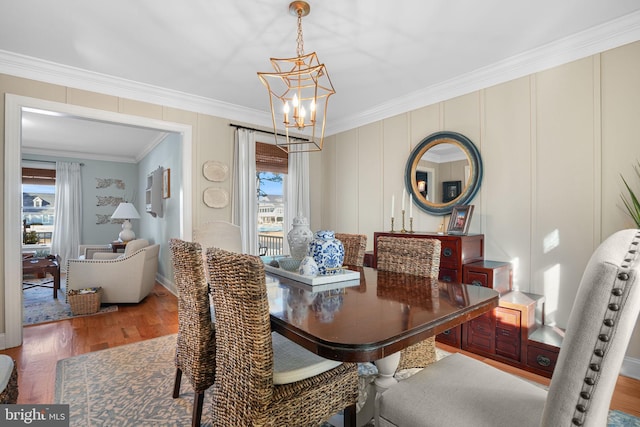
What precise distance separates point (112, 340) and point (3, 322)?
0.89 meters

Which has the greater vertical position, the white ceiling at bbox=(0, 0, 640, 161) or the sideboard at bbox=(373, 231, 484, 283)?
the white ceiling at bbox=(0, 0, 640, 161)

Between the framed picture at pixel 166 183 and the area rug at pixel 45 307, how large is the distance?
1670mm

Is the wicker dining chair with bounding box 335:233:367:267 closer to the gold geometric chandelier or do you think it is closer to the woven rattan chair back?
the woven rattan chair back

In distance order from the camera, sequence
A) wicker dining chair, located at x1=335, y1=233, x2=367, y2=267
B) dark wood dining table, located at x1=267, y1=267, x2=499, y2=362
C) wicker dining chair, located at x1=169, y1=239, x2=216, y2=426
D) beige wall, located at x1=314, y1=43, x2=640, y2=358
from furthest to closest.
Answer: wicker dining chair, located at x1=335, y1=233, x2=367, y2=267, beige wall, located at x1=314, y1=43, x2=640, y2=358, wicker dining chair, located at x1=169, y1=239, x2=216, y2=426, dark wood dining table, located at x1=267, y1=267, x2=499, y2=362

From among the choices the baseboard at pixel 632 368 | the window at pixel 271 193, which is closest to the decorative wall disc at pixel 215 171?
the window at pixel 271 193

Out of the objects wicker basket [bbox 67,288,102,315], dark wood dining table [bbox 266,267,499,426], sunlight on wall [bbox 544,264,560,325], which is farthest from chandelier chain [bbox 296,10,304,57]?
wicker basket [bbox 67,288,102,315]

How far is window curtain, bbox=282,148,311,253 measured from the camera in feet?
15.0

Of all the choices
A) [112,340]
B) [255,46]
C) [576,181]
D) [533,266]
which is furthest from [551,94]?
[112,340]

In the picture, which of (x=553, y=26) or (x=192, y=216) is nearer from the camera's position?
(x=553, y=26)

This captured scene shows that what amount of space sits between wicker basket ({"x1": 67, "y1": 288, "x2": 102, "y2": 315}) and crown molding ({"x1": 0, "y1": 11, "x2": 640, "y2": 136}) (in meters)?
2.24

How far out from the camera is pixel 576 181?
2.42 metres

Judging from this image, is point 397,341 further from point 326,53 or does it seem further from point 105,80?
point 105,80

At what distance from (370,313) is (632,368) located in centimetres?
231

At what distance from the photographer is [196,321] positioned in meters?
1.61
